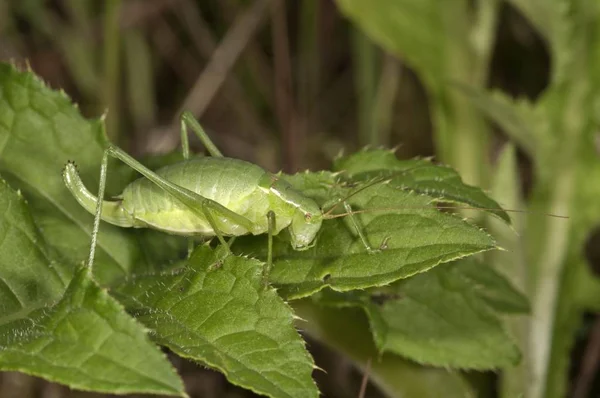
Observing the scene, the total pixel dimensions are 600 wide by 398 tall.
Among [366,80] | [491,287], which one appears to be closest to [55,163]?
[491,287]

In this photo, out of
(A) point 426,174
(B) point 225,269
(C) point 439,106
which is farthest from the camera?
(C) point 439,106

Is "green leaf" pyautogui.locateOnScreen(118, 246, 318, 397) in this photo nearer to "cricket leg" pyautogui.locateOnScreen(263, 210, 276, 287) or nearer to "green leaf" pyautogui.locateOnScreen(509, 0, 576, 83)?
"cricket leg" pyautogui.locateOnScreen(263, 210, 276, 287)

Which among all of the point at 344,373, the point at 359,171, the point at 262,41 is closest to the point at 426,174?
the point at 359,171

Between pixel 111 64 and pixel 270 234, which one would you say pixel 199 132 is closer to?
pixel 270 234

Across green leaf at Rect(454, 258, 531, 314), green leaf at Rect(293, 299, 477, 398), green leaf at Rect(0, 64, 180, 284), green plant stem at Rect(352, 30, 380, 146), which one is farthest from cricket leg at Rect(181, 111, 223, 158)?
green plant stem at Rect(352, 30, 380, 146)

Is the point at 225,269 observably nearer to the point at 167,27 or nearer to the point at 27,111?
the point at 27,111

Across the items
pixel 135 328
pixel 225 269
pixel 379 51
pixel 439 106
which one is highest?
pixel 379 51

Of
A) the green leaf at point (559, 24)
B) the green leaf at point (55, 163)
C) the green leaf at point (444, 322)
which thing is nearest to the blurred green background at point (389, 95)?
the green leaf at point (559, 24)

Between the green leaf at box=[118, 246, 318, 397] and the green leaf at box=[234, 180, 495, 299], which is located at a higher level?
the green leaf at box=[234, 180, 495, 299]
